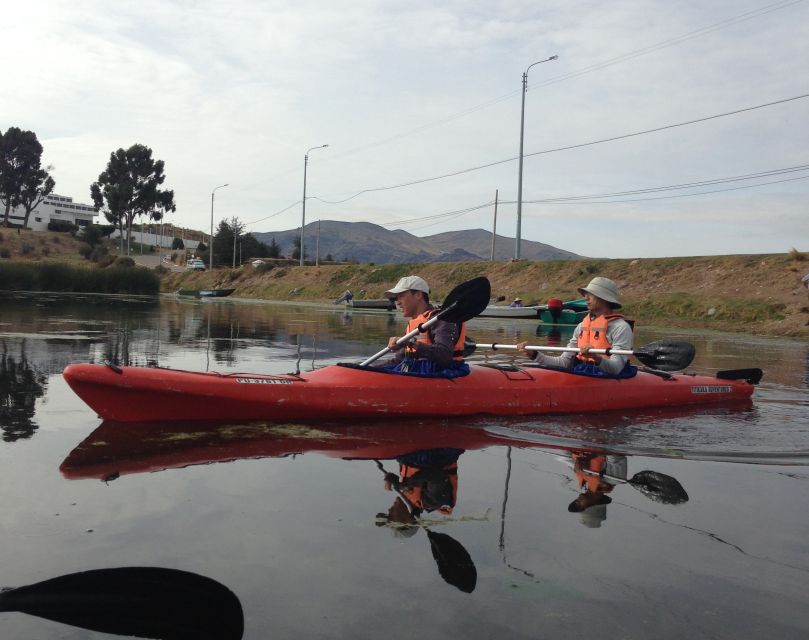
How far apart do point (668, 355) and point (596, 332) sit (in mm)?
1571

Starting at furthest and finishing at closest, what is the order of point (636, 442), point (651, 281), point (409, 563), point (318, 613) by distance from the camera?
point (651, 281)
point (636, 442)
point (409, 563)
point (318, 613)

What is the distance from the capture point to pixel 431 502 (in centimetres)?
426

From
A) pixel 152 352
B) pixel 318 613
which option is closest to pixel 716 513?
pixel 318 613

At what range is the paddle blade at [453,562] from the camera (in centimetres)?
317

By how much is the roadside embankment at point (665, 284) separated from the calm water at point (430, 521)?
59.7 ft

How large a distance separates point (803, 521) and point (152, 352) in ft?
31.0

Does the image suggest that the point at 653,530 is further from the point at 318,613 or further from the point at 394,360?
the point at 394,360

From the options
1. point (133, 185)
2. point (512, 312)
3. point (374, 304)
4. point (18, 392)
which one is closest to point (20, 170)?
point (133, 185)

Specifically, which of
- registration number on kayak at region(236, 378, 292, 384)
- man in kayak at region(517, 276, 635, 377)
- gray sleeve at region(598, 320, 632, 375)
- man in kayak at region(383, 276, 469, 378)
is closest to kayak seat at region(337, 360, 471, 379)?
man in kayak at region(383, 276, 469, 378)

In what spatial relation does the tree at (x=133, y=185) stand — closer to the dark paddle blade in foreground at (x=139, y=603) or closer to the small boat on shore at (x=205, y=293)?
the small boat on shore at (x=205, y=293)

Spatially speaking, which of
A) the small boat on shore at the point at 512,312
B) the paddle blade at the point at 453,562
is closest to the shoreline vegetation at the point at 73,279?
the small boat on shore at the point at 512,312

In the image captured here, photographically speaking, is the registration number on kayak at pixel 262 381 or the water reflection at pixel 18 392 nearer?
the water reflection at pixel 18 392

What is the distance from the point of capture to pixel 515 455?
5.65 meters

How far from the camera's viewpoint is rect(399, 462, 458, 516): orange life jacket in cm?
417
